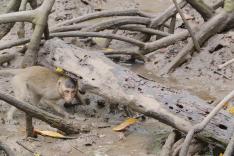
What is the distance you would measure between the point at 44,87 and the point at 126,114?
1011 millimetres

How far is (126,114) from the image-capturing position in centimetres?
619

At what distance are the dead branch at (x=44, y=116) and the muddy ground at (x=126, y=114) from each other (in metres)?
0.12

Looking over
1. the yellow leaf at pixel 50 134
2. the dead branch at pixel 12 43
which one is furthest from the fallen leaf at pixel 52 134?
the dead branch at pixel 12 43

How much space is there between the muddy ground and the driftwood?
12.5 inches

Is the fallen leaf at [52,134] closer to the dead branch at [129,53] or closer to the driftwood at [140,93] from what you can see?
the driftwood at [140,93]

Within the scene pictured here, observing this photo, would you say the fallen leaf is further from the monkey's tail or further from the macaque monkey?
the monkey's tail

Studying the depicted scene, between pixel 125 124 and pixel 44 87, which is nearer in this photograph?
pixel 125 124

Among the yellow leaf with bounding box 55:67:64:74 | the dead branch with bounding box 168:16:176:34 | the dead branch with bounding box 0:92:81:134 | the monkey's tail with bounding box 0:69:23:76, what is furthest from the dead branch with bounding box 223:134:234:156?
the dead branch with bounding box 168:16:176:34

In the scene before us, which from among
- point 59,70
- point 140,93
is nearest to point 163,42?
point 59,70

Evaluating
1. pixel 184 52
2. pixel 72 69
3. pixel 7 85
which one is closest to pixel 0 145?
pixel 72 69

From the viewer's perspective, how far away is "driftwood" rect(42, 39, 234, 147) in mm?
4898

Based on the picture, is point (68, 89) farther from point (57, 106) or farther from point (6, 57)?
point (6, 57)

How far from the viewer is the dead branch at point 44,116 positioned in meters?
4.86

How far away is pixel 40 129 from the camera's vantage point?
5762mm
